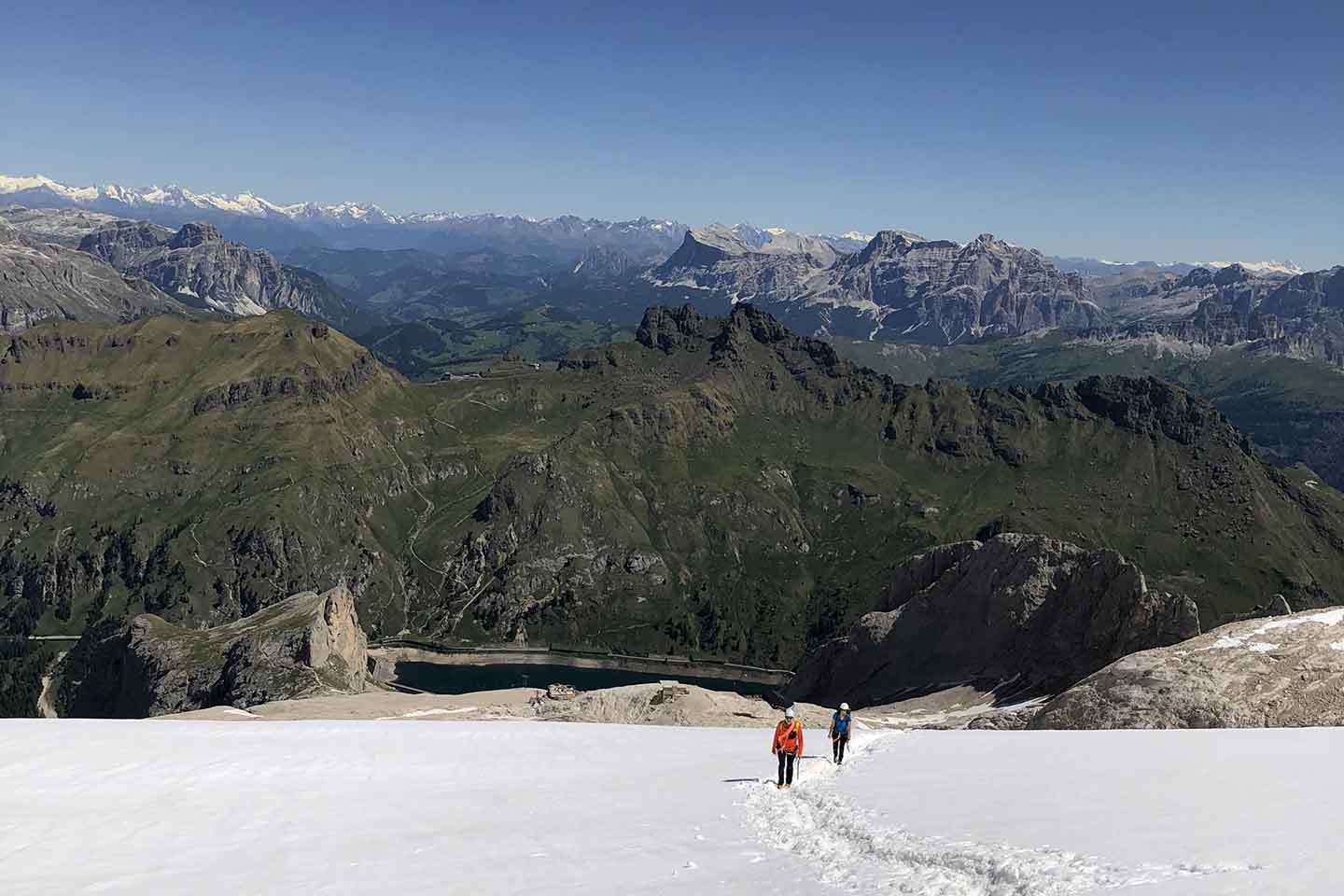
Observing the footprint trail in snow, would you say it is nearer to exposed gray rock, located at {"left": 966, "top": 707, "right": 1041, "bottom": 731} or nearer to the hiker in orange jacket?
the hiker in orange jacket

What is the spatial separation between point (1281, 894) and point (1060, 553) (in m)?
109

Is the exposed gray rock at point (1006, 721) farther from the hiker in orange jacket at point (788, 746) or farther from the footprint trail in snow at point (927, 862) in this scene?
the footprint trail in snow at point (927, 862)

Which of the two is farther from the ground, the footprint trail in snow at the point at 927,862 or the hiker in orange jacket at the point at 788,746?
the footprint trail in snow at the point at 927,862

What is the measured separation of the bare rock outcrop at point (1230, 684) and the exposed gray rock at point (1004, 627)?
34.1 m

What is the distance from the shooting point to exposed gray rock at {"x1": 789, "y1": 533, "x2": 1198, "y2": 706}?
9975cm

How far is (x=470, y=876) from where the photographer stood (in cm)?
2420

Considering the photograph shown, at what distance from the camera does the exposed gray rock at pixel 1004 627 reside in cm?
9975

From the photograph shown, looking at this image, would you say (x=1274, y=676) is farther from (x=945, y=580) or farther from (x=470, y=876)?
(x=945, y=580)

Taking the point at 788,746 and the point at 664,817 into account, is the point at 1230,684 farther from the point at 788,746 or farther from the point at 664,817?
the point at 664,817

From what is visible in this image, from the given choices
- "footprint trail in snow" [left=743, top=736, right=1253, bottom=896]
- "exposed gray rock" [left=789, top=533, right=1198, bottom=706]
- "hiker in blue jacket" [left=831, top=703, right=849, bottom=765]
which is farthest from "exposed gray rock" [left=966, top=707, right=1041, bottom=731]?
"footprint trail in snow" [left=743, top=736, right=1253, bottom=896]

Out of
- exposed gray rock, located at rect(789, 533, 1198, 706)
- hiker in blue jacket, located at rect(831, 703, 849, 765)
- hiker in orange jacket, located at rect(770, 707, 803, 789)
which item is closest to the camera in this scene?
hiker in orange jacket, located at rect(770, 707, 803, 789)

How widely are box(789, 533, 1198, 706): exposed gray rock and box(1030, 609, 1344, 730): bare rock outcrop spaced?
3415 cm

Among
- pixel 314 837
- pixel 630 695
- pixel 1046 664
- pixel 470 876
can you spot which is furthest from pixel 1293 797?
pixel 1046 664

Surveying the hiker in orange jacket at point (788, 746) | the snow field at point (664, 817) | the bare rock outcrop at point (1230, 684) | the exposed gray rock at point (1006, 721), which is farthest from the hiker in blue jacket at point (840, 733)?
the exposed gray rock at point (1006, 721)
